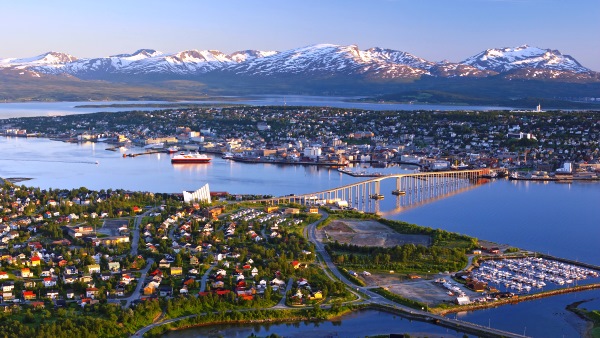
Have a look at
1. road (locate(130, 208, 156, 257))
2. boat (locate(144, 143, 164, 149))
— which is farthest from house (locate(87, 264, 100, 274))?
boat (locate(144, 143, 164, 149))

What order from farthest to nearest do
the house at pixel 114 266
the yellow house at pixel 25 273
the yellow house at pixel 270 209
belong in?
1. the yellow house at pixel 270 209
2. the house at pixel 114 266
3. the yellow house at pixel 25 273

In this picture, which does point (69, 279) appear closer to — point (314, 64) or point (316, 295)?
point (316, 295)

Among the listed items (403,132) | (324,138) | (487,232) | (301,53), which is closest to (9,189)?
(487,232)

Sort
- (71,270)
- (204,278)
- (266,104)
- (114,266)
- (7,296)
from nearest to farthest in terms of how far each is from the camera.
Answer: (7,296) → (204,278) → (71,270) → (114,266) → (266,104)

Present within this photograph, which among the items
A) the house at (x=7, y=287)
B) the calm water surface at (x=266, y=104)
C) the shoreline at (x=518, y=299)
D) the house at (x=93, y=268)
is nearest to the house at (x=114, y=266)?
the house at (x=93, y=268)

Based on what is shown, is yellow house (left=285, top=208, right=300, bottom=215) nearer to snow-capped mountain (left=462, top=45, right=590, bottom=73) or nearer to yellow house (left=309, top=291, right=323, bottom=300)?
yellow house (left=309, top=291, right=323, bottom=300)

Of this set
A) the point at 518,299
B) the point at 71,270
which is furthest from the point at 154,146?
the point at 518,299

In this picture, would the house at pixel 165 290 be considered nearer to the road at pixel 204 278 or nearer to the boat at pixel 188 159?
the road at pixel 204 278

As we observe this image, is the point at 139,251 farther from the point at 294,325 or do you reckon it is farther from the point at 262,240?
the point at 294,325
